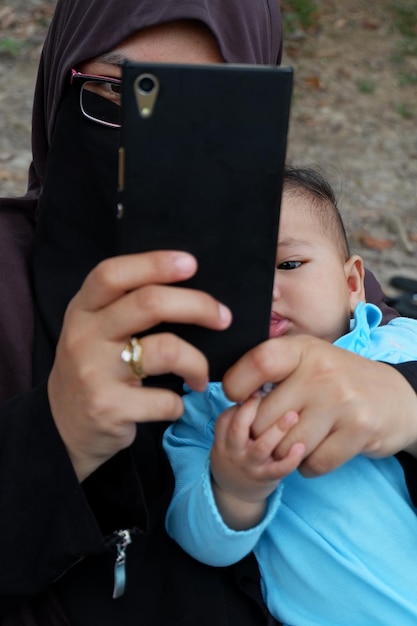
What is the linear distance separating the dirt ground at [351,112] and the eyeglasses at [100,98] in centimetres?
323

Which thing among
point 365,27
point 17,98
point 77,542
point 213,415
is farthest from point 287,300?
point 365,27

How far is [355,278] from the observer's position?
226 centimetres

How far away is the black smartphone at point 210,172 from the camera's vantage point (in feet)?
3.91

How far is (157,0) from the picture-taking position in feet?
6.86

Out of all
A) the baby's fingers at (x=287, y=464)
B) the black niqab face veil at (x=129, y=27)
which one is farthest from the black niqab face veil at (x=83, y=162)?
the baby's fingers at (x=287, y=464)

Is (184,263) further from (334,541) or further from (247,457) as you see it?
(334,541)

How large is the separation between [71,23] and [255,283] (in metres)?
1.27

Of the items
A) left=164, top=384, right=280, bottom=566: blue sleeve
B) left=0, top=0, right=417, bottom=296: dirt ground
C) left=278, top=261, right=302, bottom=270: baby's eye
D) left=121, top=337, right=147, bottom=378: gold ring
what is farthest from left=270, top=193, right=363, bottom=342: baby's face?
left=0, top=0, right=417, bottom=296: dirt ground

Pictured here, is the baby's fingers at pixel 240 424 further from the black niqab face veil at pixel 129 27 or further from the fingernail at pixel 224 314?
the black niqab face veil at pixel 129 27

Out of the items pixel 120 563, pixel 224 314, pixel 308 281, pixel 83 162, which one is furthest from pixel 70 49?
pixel 120 563

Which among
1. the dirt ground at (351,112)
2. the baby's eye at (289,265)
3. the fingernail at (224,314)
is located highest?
the fingernail at (224,314)

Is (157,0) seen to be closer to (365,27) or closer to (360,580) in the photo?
(360,580)

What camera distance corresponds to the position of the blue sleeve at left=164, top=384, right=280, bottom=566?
1.65 m

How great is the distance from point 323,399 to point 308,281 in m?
0.59
